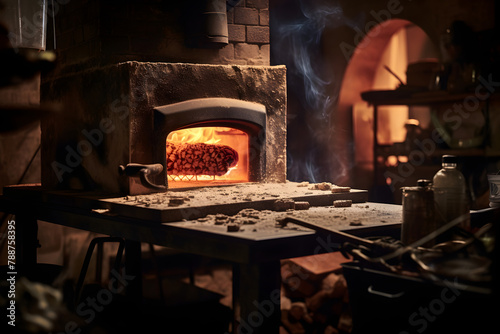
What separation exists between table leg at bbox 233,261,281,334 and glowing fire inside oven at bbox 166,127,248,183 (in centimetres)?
185

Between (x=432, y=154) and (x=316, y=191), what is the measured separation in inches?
91.2

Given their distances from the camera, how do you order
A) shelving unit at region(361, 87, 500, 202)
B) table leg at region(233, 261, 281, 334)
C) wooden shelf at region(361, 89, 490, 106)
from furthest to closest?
wooden shelf at region(361, 89, 490, 106)
shelving unit at region(361, 87, 500, 202)
table leg at region(233, 261, 281, 334)

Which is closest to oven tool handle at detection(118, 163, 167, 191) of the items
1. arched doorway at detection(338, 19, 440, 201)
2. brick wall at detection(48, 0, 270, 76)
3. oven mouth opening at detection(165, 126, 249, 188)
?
oven mouth opening at detection(165, 126, 249, 188)

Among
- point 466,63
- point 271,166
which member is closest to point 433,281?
point 271,166

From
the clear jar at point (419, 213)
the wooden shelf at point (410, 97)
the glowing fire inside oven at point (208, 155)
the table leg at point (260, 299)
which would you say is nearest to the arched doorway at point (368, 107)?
the wooden shelf at point (410, 97)

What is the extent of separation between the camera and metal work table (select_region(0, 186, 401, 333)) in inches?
86.4

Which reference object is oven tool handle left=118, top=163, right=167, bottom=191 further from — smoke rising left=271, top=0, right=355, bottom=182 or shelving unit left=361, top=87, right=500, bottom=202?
smoke rising left=271, top=0, right=355, bottom=182

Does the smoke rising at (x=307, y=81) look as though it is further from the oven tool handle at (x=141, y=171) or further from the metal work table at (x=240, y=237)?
the oven tool handle at (x=141, y=171)

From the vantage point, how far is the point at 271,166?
13.7ft

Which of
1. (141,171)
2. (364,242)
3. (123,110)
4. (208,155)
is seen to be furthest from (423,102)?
(364,242)

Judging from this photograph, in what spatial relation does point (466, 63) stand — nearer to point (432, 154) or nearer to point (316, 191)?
point (432, 154)

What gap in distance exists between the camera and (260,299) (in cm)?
217

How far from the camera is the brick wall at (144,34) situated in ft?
12.1

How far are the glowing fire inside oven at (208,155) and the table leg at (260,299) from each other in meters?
1.85
